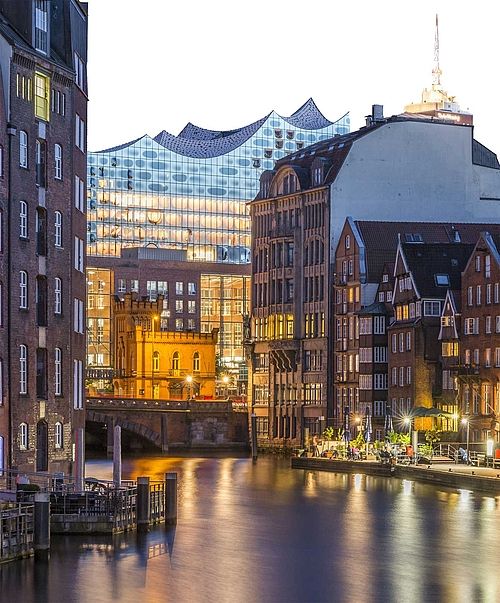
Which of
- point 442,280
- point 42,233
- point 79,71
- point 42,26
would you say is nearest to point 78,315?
point 42,233

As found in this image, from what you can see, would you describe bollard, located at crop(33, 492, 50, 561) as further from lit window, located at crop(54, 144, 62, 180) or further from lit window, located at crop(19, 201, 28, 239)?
lit window, located at crop(54, 144, 62, 180)

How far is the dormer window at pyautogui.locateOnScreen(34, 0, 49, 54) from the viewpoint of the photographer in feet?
295

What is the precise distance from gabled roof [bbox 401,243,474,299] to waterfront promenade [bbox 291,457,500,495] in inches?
740

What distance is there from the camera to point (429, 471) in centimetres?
11725

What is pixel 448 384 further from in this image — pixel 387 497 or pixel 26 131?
pixel 26 131

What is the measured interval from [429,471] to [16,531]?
5358 centimetres

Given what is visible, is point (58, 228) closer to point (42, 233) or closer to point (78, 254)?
point (42, 233)

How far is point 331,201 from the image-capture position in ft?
563

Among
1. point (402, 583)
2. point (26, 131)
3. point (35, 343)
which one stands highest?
point (26, 131)

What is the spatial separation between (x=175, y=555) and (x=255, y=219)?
11570 cm

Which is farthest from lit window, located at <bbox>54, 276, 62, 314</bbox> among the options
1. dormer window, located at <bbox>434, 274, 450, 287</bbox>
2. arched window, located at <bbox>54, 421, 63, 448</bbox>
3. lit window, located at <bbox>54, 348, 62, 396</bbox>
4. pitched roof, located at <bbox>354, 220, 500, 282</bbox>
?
pitched roof, located at <bbox>354, 220, 500, 282</bbox>

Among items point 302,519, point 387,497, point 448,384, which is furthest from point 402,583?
point 448,384

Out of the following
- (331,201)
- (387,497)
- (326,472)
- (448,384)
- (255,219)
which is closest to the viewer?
(387,497)

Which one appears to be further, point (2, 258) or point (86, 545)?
point (2, 258)
